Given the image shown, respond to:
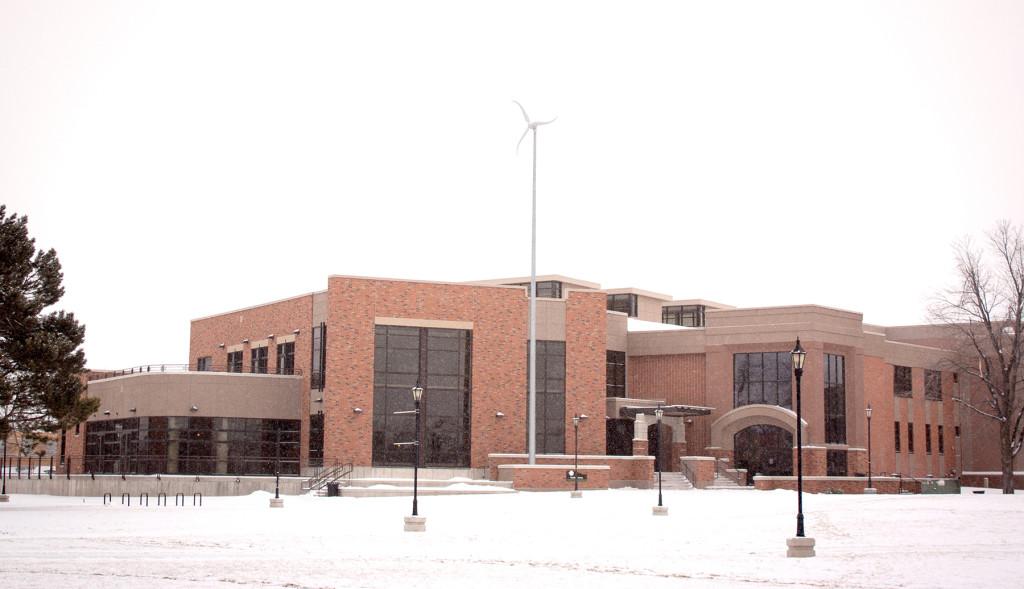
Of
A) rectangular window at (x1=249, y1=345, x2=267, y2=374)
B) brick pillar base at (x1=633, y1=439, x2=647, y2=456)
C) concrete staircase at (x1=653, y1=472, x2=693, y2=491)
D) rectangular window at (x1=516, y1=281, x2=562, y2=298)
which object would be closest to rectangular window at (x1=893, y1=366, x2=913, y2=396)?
concrete staircase at (x1=653, y1=472, x2=693, y2=491)

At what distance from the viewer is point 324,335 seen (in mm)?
60375

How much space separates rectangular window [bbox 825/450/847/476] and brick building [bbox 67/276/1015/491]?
12 cm

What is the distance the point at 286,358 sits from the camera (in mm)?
64250

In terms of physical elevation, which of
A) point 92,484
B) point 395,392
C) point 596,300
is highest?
point 596,300

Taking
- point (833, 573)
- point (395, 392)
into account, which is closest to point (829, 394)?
point (395, 392)

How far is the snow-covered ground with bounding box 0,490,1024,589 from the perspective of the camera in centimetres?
2072

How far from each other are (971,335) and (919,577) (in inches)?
1914

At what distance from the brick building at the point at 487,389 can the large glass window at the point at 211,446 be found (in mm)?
72

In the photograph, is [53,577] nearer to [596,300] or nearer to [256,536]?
[256,536]

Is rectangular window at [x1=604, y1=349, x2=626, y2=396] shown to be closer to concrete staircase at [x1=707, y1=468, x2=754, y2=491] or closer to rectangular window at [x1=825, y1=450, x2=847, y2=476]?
concrete staircase at [x1=707, y1=468, x2=754, y2=491]

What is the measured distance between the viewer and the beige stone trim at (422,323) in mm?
58781

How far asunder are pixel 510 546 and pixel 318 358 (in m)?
34.7

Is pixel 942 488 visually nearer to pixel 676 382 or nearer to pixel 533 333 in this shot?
pixel 676 382

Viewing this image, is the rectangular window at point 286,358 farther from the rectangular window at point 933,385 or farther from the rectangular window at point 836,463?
the rectangular window at point 933,385
